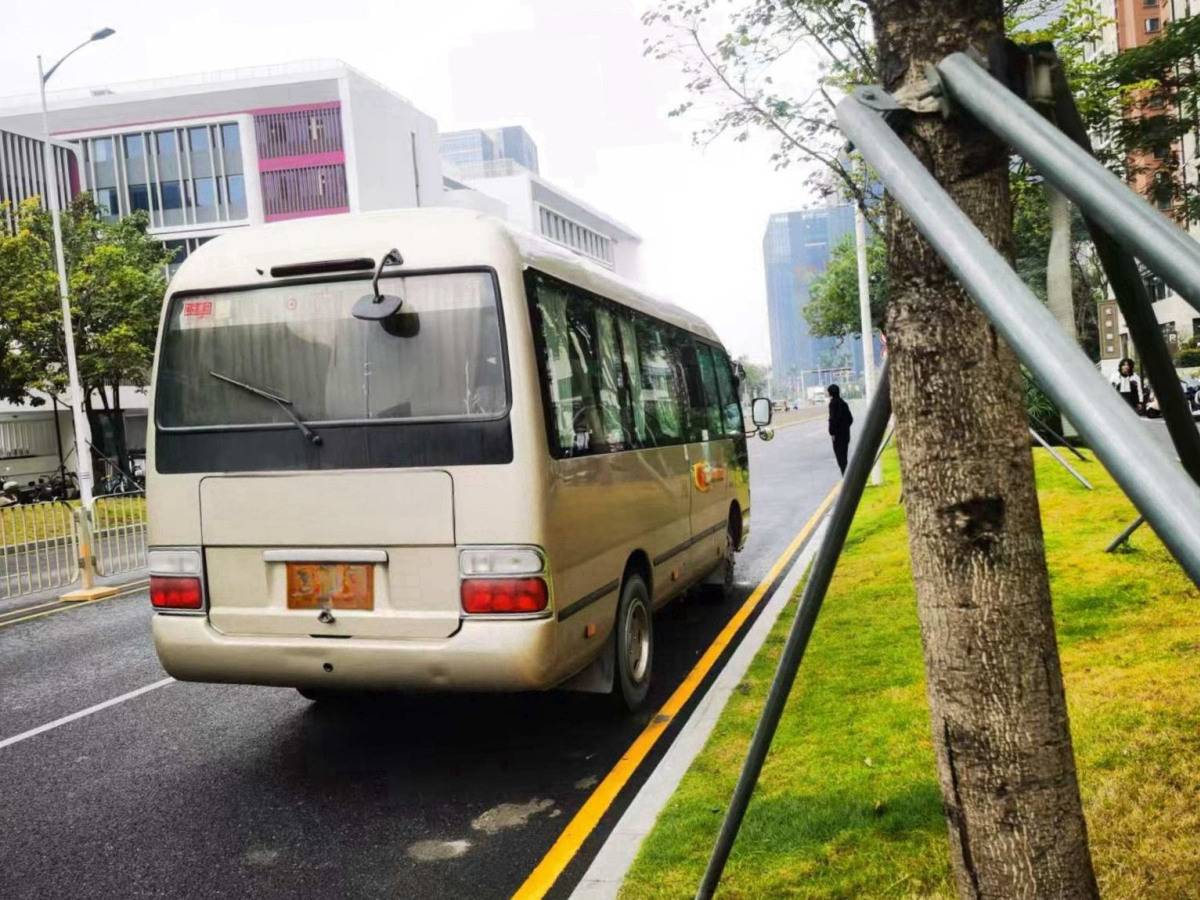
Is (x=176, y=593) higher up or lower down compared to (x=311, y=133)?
lower down

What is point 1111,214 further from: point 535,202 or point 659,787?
point 535,202

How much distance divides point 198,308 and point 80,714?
3130 millimetres

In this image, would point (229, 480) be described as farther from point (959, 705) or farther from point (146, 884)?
point (959, 705)

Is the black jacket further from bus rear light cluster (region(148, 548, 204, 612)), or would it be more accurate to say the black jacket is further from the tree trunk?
the tree trunk

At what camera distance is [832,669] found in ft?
19.6

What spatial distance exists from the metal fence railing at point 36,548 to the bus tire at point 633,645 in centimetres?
1004

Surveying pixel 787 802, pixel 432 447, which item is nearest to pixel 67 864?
pixel 432 447

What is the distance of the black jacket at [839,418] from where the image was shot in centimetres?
1719

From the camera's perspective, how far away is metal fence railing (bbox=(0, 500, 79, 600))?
1360 cm

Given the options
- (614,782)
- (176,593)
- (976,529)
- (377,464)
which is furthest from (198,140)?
(976,529)

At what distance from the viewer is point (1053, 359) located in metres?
1.35

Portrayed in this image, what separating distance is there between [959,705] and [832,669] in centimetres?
382

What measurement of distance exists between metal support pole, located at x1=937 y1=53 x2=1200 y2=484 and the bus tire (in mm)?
4026

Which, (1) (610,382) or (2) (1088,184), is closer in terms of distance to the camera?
(2) (1088,184)
